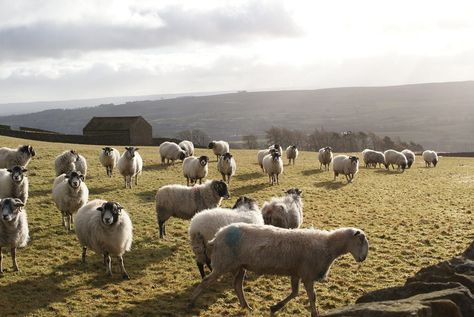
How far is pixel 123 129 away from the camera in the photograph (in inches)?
2662

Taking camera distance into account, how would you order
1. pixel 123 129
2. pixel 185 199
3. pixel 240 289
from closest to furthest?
pixel 240 289
pixel 185 199
pixel 123 129

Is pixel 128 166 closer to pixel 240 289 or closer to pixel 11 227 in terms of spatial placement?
pixel 11 227

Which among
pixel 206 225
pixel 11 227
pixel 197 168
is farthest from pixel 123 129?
pixel 206 225

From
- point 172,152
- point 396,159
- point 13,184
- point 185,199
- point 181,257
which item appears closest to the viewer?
point 181,257

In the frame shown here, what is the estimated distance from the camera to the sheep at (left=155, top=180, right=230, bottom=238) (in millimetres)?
14969

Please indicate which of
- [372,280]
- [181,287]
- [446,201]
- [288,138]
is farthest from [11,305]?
[288,138]

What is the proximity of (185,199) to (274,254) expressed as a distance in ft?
20.5

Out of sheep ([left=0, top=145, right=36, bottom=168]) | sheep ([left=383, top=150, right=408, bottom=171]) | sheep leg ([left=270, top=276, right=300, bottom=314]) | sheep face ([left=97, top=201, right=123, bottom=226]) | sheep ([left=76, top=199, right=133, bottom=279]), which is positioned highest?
sheep ([left=0, top=145, right=36, bottom=168])

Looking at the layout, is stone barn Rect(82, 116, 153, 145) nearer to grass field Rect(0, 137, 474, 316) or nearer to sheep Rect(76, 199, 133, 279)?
grass field Rect(0, 137, 474, 316)

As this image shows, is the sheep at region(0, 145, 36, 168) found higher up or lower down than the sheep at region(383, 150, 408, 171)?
higher up

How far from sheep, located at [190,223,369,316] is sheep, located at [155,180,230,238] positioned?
5.30m

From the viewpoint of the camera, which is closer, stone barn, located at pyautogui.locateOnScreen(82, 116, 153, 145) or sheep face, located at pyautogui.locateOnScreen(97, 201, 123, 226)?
sheep face, located at pyautogui.locateOnScreen(97, 201, 123, 226)

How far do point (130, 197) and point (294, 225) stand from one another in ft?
34.7

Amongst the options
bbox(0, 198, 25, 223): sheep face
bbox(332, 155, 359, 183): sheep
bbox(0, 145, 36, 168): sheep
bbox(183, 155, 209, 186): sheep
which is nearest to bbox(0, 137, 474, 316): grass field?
bbox(0, 145, 36, 168): sheep
